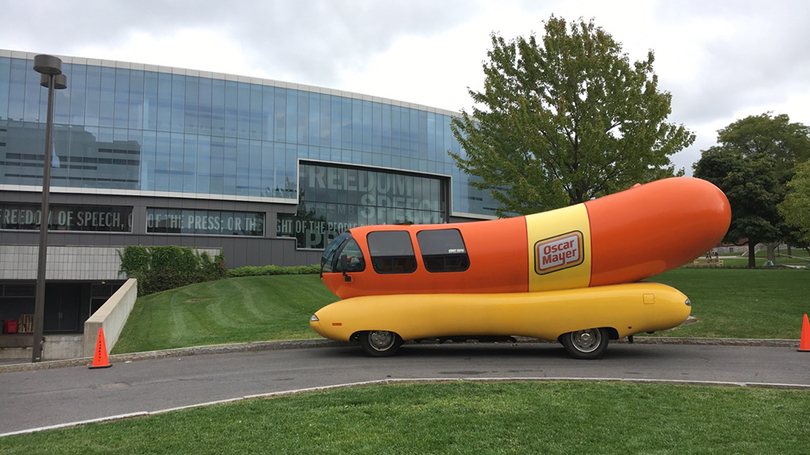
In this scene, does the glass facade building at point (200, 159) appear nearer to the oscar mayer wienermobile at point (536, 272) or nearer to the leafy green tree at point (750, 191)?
the leafy green tree at point (750, 191)

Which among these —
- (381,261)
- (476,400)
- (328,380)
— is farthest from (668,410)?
(381,261)

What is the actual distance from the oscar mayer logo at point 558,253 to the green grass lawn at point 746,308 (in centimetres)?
504

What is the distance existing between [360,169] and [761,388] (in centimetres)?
4115

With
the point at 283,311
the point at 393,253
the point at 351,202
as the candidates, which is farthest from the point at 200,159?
the point at 393,253

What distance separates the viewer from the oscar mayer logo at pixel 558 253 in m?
11.0

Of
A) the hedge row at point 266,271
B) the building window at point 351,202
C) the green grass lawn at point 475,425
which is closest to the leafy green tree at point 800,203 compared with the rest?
the building window at point 351,202

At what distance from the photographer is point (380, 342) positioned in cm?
1183

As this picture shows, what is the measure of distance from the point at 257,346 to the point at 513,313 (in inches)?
264

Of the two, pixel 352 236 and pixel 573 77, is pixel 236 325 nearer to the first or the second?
pixel 352 236

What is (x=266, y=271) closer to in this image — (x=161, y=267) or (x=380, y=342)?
(x=161, y=267)

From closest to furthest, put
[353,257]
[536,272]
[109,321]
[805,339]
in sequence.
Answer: [536,272] < [353,257] < [805,339] < [109,321]

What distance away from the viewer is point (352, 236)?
12023 millimetres

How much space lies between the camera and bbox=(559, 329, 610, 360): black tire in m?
11.0

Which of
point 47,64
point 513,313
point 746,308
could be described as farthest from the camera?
point 746,308
